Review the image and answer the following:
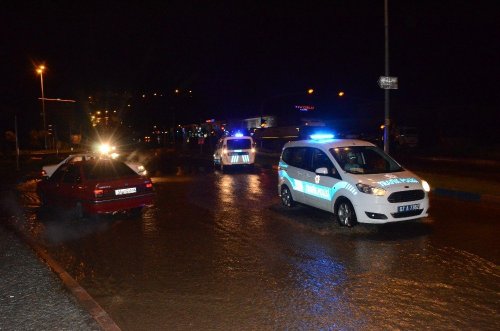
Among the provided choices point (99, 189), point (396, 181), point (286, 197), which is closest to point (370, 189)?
point (396, 181)

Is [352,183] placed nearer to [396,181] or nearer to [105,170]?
[396,181]

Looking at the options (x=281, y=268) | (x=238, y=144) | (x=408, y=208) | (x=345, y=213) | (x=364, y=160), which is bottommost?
(x=281, y=268)

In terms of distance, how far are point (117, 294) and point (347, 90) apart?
5763 cm

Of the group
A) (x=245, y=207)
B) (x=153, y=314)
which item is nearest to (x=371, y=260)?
(x=153, y=314)

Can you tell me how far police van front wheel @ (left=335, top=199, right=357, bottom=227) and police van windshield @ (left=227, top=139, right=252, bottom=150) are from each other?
1327 cm

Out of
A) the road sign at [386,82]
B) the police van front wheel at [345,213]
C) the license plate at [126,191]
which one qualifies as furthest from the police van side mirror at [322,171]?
the road sign at [386,82]

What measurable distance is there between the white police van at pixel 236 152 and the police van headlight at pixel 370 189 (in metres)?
13.7

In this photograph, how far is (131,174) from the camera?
10.9 meters

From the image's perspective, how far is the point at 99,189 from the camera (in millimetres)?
10031

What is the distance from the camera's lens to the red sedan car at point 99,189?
1005cm

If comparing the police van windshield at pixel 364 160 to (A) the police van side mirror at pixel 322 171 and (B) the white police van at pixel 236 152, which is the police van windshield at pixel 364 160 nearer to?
(A) the police van side mirror at pixel 322 171

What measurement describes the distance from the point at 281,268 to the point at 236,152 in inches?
621

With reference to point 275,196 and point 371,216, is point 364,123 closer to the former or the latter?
point 275,196

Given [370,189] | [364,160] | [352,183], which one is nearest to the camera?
[370,189]
